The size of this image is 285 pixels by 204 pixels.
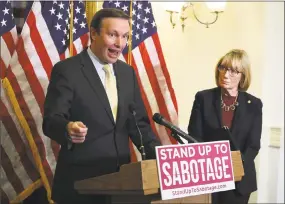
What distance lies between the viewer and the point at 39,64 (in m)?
2.60

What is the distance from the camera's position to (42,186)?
2.66 meters

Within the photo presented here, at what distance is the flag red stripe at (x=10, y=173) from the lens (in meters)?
2.54

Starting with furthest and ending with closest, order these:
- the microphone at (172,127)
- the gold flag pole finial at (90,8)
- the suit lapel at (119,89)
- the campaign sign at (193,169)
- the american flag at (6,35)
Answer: the gold flag pole finial at (90,8) < the american flag at (6,35) < the suit lapel at (119,89) < the microphone at (172,127) < the campaign sign at (193,169)

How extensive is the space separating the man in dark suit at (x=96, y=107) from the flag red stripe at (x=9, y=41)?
0.80 m

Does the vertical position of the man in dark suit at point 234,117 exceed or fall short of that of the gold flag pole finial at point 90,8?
it falls short

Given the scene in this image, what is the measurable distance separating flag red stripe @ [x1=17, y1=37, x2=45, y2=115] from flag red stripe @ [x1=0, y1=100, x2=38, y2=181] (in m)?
→ 0.19

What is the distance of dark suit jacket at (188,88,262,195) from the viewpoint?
2338mm

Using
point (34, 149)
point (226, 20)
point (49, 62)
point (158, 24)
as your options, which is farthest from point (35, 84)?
point (226, 20)

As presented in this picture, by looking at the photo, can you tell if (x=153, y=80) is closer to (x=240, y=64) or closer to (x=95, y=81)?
(x=240, y=64)

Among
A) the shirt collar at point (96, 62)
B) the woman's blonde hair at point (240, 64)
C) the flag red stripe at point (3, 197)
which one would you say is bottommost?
the flag red stripe at point (3, 197)

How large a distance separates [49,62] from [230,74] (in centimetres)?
107

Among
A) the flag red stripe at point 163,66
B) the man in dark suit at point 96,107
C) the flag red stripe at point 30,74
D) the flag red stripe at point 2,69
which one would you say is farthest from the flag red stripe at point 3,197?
the flag red stripe at point 163,66

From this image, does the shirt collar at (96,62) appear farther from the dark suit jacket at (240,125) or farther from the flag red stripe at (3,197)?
the flag red stripe at (3,197)

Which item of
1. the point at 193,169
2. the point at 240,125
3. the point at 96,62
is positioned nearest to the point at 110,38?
the point at 96,62
